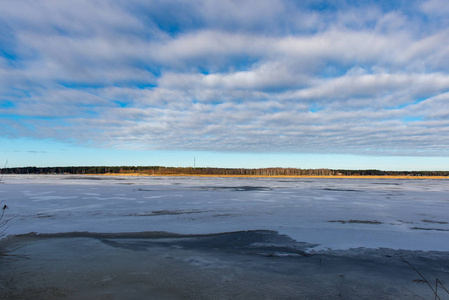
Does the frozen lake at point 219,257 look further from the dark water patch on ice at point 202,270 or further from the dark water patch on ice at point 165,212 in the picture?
the dark water patch on ice at point 165,212

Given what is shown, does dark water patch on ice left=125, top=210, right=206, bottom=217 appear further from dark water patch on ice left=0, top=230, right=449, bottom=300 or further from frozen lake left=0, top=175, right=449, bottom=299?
dark water patch on ice left=0, top=230, right=449, bottom=300

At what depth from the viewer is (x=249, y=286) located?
378cm

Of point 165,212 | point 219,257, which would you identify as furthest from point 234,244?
point 165,212

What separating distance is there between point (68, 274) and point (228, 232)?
3804 mm

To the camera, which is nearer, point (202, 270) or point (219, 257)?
point (202, 270)

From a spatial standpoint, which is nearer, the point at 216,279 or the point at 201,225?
the point at 216,279

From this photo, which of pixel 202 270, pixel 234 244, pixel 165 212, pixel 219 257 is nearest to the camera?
pixel 202 270

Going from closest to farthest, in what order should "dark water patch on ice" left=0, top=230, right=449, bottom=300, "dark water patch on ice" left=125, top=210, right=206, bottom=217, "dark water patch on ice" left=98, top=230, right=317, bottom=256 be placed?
1. "dark water patch on ice" left=0, top=230, right=449, bottom=300
2. "dark water patch on ice" left=98, top=230, right=317, bottom=256
3. "dark water patch on ice" left=125, top=210, right=206, bottom=217

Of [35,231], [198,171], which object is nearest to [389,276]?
[35,231]

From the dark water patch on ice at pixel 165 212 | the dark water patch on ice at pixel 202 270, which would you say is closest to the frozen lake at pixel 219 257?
the dark water patch on ice at pixel 202 270

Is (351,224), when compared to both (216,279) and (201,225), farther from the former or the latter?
(216,279)

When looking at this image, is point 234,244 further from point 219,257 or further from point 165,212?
point 165,212

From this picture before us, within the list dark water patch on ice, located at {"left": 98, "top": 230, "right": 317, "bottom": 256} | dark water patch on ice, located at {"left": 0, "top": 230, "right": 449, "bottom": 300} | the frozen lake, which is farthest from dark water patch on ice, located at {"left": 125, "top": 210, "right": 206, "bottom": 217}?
dark water patch on ice, located at {"left": 98, "top": 230, "right": 317, "bottom": 256}

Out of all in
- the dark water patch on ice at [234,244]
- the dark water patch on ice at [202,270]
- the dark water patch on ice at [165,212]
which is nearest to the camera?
the dark water patch on ice at [202,270]
